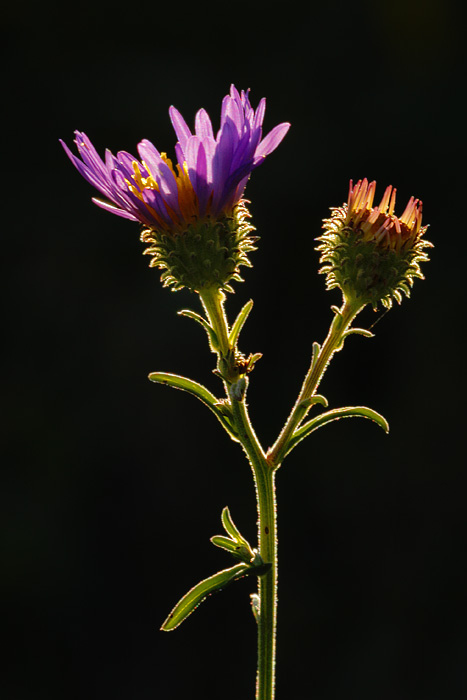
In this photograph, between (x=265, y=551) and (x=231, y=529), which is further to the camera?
(x=231, y=529)

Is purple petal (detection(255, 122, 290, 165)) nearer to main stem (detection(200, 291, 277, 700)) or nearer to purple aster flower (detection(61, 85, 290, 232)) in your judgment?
purple aster flower (detection(61, 85, 290, 232))

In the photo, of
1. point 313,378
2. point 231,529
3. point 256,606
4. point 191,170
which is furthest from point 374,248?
point 256,606

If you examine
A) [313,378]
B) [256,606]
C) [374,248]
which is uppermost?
[374,248]

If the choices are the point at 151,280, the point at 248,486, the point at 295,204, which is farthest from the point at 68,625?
the point at 295,204

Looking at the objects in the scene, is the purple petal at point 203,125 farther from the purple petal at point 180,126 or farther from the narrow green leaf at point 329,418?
the narrow green leaf at point 329,418

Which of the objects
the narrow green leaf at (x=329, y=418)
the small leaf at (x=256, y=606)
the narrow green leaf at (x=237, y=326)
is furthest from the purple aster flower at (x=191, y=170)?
the small leaf at (x=256, y=606)

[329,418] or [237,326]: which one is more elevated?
[237,326]

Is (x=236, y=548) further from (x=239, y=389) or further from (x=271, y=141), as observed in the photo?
(x=271, y=141)
